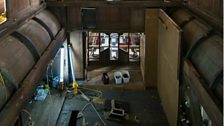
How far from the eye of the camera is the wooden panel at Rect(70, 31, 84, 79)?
22.0ft

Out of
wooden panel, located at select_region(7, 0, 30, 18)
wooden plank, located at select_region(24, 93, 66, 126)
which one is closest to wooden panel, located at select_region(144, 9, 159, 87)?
wooden plank, located at select_region(24, 93, 66, 126)

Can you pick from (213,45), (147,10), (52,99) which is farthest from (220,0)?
(52,99)

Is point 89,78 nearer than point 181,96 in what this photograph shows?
No

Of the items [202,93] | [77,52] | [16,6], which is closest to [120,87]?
[77,52]

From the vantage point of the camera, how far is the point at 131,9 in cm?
647

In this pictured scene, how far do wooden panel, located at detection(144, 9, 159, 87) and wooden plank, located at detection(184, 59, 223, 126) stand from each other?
7.55ft

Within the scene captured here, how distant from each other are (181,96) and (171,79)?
51cm

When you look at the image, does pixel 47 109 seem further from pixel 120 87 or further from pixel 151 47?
pixel 151 47

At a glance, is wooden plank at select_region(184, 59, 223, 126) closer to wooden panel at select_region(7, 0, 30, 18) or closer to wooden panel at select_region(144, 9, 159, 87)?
wooden panel at select_region(7, 0, 30, 18)

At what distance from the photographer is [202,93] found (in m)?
3.12

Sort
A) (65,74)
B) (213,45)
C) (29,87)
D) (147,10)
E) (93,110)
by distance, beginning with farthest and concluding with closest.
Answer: (65,74), (147,10), (93,110), (213,45), (29,87)

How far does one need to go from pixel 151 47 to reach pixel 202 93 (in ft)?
10.8

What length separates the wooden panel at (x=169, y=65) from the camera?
14.6 ft

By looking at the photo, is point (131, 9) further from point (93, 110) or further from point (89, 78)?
point (93, 110)
